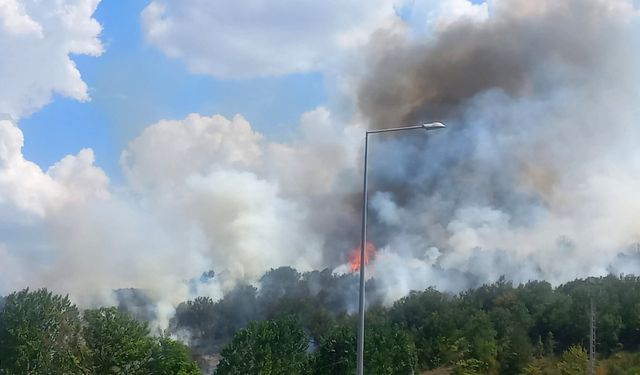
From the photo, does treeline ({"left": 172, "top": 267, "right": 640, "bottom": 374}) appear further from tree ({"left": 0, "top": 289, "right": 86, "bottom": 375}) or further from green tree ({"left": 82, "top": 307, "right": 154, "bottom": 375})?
tree ({"left": 0, "top": 289, "right": 86, "bottom": 375})

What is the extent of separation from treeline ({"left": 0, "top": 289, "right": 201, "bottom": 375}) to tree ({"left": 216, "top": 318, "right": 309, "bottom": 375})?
7215mm

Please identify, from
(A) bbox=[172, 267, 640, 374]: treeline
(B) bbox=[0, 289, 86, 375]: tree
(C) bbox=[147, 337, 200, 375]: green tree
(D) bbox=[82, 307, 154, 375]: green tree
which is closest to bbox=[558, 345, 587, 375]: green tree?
(A) bbox=[172, 267, 640, 374]: treeline

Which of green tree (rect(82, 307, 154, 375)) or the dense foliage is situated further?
green tree (rect(82, 307, 154, 375))

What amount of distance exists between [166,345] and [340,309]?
51820 mm

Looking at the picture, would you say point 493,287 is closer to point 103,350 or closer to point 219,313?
point 219,313

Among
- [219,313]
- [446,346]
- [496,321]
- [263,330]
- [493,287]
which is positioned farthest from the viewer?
[219,313]

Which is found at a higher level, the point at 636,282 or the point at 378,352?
the point at 636,282

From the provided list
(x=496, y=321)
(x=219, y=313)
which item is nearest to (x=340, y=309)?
(x=219, y=313)

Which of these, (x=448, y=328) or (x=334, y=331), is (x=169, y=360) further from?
(x=448, y=328)

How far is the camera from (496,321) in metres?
86.0

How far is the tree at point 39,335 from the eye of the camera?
54.2 m

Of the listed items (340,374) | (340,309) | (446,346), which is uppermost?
(340,309)

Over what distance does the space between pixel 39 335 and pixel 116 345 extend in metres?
5.36

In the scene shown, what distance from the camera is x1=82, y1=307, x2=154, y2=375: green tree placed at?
57312 mm
